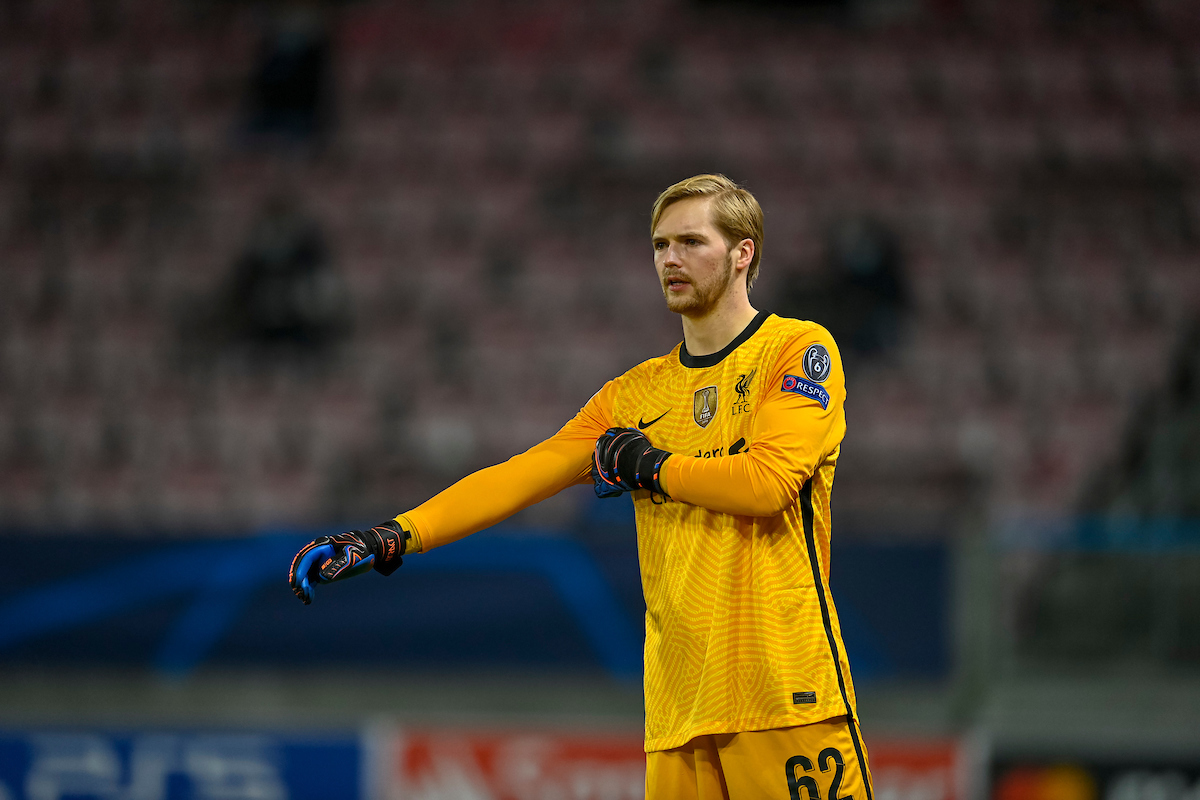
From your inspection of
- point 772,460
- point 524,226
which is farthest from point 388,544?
point 524,226

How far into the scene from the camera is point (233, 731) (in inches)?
212

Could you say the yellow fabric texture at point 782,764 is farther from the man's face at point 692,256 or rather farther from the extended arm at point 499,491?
the man's face at point 692,256

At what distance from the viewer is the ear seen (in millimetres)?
2793

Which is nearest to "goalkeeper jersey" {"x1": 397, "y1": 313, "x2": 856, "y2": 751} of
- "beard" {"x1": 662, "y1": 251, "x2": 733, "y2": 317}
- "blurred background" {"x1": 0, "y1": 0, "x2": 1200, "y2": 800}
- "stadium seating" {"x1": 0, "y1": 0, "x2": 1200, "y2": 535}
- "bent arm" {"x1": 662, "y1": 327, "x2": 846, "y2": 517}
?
"bent arm" {"x1": 662, "y1": 327, "x2": 846, "y2": 517}

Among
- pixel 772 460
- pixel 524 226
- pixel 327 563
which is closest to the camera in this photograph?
pixel 772 460

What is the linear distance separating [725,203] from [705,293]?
20 cm

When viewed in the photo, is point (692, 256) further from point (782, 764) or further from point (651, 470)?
point (782, 764)

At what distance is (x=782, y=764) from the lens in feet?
8.48

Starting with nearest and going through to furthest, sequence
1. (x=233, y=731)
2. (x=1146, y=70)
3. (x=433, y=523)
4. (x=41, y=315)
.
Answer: (x=433, y=523) → (x=233, y=731) → (x=41, y=315) → (x=1146, y=70)

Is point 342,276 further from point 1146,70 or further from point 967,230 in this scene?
point 1146,70

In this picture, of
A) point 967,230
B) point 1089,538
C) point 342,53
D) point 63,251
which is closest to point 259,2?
point 342,53

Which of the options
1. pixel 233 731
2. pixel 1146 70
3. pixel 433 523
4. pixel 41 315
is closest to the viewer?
pixel 433 523

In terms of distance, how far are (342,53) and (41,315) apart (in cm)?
328

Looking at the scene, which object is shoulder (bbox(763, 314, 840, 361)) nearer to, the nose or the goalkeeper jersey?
the goalkeeper jersey
